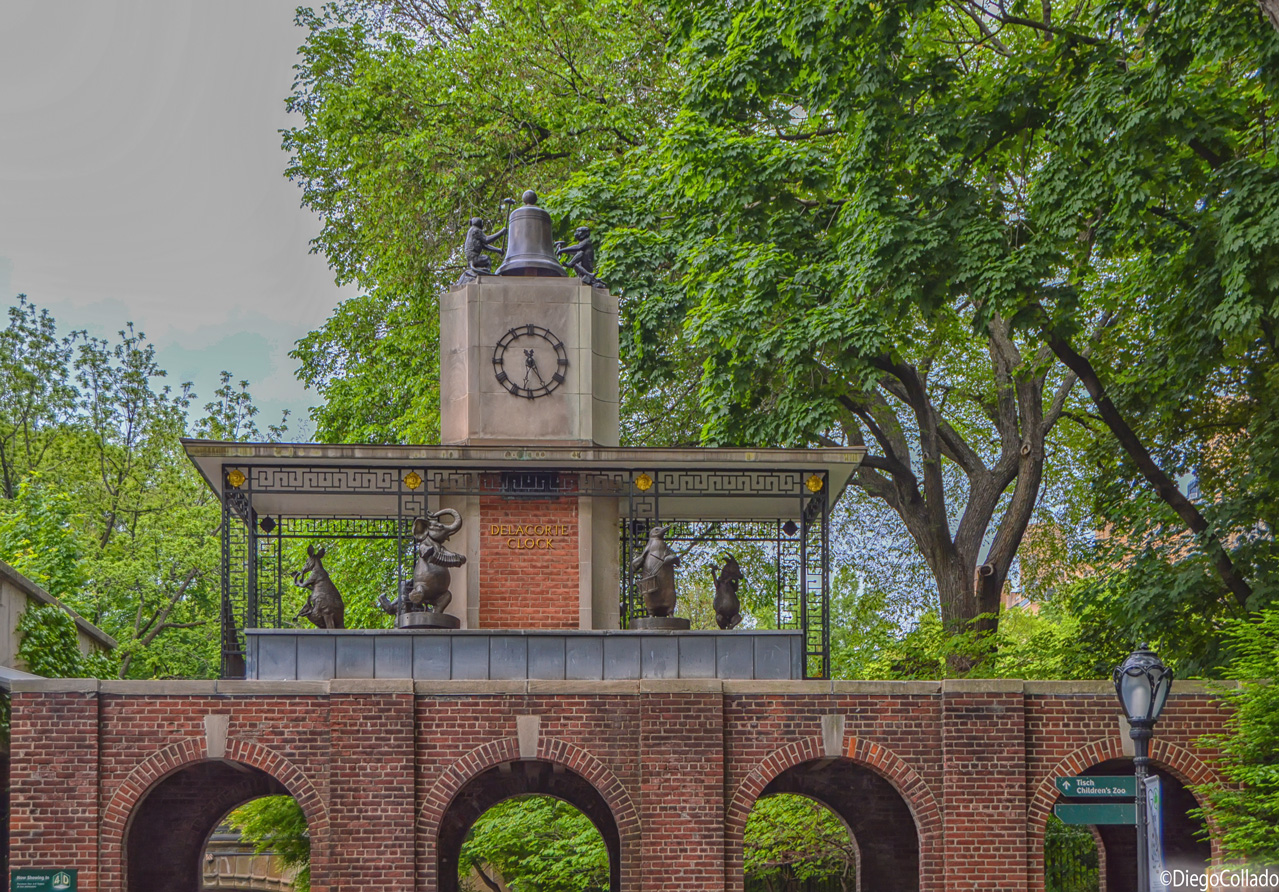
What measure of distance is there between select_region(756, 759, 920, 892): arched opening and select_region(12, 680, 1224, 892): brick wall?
3.95 metres

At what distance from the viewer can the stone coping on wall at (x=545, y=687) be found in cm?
1695

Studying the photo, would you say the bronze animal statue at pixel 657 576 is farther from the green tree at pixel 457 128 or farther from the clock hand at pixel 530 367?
the green tree at pixel 457 128

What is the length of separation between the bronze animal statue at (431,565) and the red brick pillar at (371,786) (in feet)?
4.52

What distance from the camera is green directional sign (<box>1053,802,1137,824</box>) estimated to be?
14.1 metres

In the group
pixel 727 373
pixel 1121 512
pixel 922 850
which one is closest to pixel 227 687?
pixel 922 850

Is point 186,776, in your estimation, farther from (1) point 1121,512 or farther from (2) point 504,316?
(1) point 1121,512

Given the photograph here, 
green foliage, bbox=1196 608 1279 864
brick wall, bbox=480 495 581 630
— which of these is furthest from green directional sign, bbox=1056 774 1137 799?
brick wall, bbox=480 495 581 630

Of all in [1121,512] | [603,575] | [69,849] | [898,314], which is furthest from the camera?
[1121,512]

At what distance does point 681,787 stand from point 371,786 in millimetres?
3364

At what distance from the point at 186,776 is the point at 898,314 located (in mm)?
11899

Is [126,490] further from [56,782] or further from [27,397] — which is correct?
[56,782]

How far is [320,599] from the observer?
1877 cm

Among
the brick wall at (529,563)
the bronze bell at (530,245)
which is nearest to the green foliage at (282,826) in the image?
the brick wall at (529,563)

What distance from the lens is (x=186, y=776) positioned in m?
21.0
